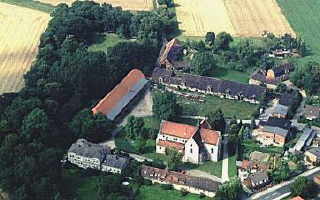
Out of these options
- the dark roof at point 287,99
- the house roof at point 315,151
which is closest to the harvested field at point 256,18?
the dark roof at point 287,99

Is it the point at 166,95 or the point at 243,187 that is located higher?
the point at 166,95

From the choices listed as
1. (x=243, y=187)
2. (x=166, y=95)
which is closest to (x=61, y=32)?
(x=166, y=95)

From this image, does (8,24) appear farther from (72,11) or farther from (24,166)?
(24,166)

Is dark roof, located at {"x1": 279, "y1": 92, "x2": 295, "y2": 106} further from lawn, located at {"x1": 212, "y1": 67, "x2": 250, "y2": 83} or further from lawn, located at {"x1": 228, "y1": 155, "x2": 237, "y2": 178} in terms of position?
lawn, located at {"x1": 228, "y1": 155, "x2": 237, "y2": 178}

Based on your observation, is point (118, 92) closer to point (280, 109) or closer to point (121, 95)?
point (121, 95)

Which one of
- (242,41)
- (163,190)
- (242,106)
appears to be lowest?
A: (163,190)

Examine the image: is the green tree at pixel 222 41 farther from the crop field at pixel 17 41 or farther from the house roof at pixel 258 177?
the house roof at pixel 258 177

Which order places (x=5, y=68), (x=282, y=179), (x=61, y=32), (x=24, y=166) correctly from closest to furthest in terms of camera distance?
(x=24, y=166) < (x=282, y=179) < (x=5, y=68) < (x=61, y=32)
